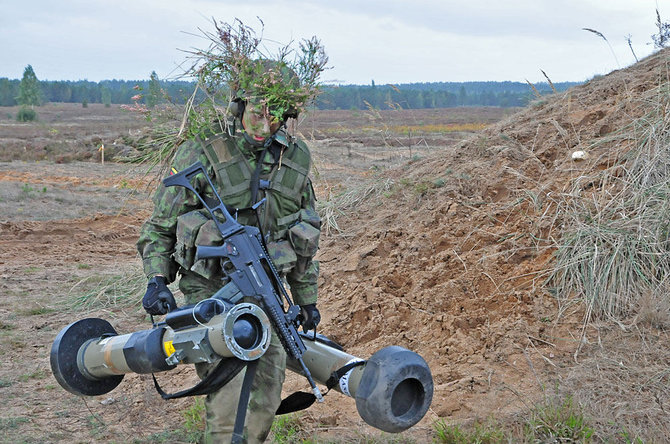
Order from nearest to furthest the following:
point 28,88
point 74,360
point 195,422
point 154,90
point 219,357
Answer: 1. point 219,357
2. point 74,360
3. point 154,90
4. point 195,422
5. point 28,88

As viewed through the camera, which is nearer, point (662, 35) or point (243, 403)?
point (243, 403)

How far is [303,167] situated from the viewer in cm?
338

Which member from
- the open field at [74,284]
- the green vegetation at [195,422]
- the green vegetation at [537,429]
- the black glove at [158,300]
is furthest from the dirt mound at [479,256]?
the black glove at [158,300]

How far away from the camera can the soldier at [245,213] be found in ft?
10.1

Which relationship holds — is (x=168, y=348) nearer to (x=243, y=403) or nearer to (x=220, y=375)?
(x=220, y=375)

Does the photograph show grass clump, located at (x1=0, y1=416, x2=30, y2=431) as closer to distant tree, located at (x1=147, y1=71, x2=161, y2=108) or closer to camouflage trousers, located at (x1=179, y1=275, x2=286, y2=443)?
camouflage trousers, located at (x1=179, y1=275, x2=286, y2=443)

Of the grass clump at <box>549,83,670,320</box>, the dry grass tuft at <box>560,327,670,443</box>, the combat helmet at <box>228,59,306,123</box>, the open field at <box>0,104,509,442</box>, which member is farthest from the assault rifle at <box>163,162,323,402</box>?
the grass clump at <box>549,83,670,320</box>

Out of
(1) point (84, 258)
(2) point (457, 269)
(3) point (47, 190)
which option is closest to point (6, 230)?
(1) point (84, 258)

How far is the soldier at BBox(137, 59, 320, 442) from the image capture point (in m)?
3.08

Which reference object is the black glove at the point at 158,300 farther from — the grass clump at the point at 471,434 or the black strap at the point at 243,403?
the grass clump at the point at 471,434

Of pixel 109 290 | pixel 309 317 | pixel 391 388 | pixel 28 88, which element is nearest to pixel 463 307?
pixel 309 317

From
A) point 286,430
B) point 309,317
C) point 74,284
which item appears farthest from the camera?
point 74,284

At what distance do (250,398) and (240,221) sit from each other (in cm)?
82

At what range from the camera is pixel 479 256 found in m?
5.43
